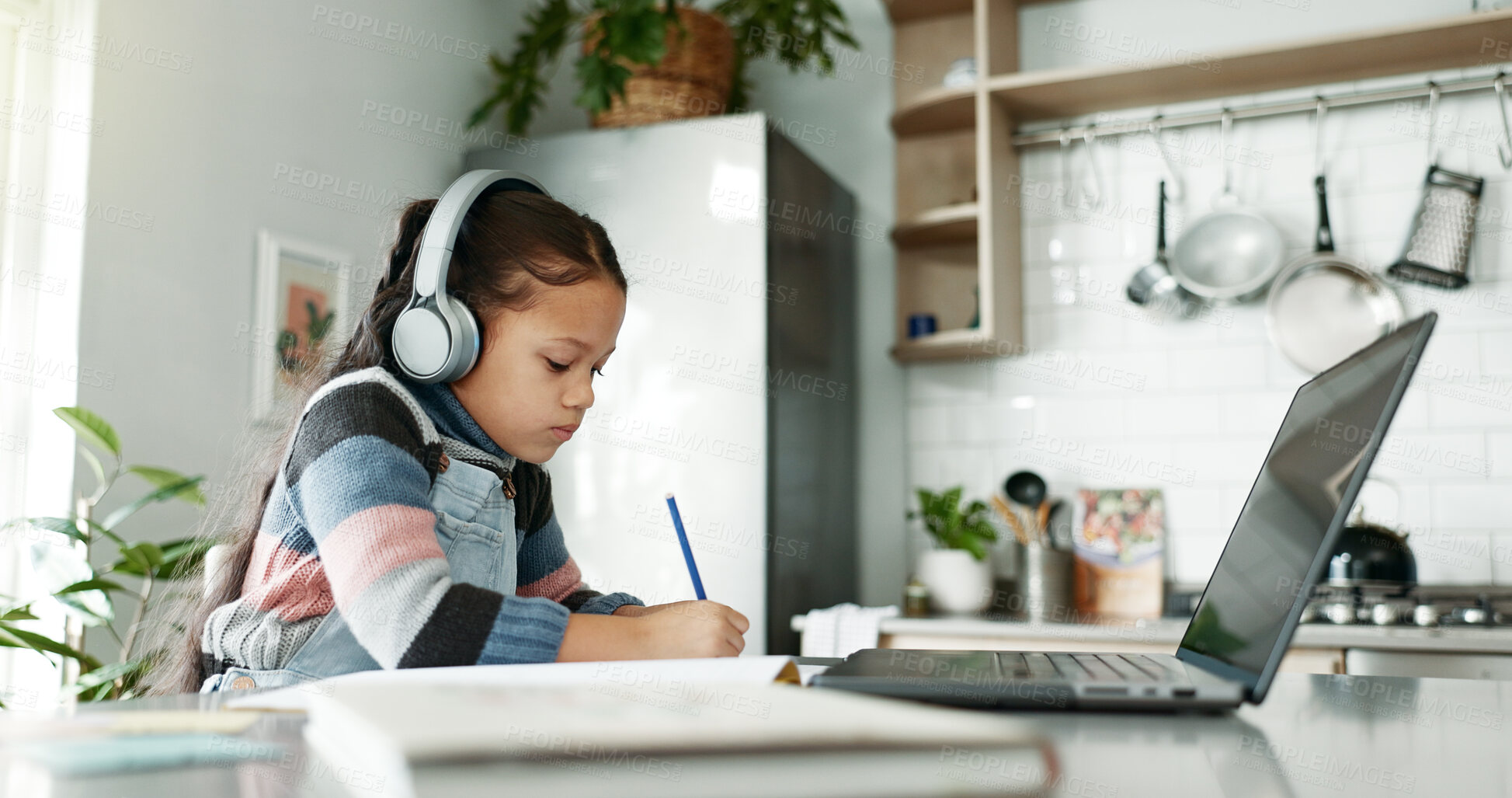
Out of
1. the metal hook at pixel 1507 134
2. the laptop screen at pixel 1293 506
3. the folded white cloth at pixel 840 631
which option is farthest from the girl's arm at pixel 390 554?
the metal hook at pixel 1507 134

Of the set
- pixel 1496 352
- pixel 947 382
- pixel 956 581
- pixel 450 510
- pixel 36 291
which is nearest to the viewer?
pixel 450 510

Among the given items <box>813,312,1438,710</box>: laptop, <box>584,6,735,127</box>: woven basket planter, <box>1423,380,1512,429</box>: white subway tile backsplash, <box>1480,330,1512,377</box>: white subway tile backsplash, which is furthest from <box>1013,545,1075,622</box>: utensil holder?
<box>813,312,1438,710</box>: laptop

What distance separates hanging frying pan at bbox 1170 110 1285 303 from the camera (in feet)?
7.63

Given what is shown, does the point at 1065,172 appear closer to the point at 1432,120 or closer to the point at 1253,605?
the point at 1432,120

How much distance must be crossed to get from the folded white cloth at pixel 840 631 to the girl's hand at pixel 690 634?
4.47 feet

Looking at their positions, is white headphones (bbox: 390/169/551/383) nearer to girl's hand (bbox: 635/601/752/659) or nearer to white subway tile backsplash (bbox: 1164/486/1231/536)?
girl's hand (bbox: 635/601/752/659)

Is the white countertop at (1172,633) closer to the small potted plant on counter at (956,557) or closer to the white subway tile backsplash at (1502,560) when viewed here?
the small potted plant on counter at (956,557)

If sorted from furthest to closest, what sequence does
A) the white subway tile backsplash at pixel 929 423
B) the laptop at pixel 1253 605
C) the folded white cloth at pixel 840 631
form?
the white subway tile backsplash at pixel 929 423 < the folded white cloth at pixel 840 631 < the laptop at pixel 1253 605

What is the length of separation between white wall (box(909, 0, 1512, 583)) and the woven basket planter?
29.9 inches

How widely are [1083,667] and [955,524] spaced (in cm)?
165

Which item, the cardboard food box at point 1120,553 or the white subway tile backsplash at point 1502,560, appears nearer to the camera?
the white subway tile backsplash at point 1502,560

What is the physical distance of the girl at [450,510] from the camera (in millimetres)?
700

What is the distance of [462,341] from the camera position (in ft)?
2.98

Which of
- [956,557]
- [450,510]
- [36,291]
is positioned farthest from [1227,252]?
[36,291]
